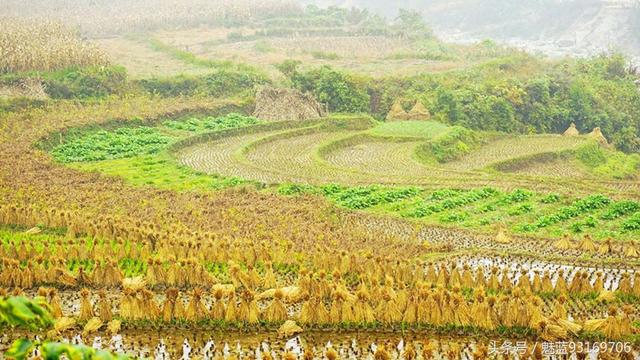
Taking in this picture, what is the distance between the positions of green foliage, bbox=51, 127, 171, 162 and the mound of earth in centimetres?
602

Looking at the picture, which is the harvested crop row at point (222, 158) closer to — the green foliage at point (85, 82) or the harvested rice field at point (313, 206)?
the harvested rice field at point (313, 206)

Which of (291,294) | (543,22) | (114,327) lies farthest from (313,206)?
(543,22)

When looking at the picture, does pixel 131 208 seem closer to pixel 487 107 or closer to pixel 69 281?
pixel 69 281

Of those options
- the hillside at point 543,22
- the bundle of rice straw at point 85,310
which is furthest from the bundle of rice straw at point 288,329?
the hillside at point 543,22

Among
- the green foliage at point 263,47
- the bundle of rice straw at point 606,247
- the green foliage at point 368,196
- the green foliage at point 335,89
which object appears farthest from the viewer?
the green foliage at point 263,47

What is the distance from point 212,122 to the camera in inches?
1340

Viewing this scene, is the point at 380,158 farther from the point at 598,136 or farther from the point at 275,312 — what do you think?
the point at 275,312

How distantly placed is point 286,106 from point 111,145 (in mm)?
9298

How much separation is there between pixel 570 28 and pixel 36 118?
73.4 m

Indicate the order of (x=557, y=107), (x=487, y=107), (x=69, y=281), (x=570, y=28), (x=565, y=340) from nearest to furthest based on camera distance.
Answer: (x=565, y=340), (x=69, y=281), (x=487, y=107), (x=557, y=107), (x=570, y=28)

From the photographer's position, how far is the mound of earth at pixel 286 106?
35.2m

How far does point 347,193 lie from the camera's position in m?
22.2

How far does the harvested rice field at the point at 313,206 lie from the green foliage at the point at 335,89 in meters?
0.12

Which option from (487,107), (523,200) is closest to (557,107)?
(487,107)
